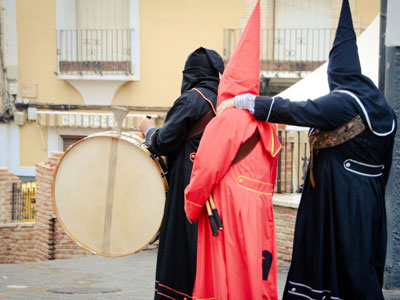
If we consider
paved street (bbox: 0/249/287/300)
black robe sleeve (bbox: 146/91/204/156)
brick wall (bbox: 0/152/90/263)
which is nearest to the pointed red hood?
black robe sleeve (bbox: 146/91/204/156)

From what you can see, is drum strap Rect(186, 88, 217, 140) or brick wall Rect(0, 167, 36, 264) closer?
drum strap Rect(186, 88, 217, 140)

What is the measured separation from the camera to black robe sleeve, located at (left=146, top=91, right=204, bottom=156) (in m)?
4.22

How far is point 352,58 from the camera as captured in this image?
3.51m

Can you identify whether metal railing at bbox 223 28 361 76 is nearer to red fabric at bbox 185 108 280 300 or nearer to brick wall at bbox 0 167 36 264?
brick wall at bbox 0 167 36 264

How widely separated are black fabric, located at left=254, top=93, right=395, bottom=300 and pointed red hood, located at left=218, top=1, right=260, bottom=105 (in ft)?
0.52

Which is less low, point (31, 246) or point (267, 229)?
point (267, 229)

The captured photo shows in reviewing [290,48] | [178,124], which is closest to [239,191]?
[178,124]

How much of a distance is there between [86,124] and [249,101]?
531 inches

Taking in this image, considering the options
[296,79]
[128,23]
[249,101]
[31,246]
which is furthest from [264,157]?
[128,23]

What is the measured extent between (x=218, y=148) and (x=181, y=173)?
85cm

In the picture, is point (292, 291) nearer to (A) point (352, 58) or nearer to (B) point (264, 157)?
(B) point (264, 157)

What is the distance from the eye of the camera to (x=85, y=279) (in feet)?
21.6

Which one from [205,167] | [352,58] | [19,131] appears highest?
[352,58]

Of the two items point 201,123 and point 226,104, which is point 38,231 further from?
point 226,104
